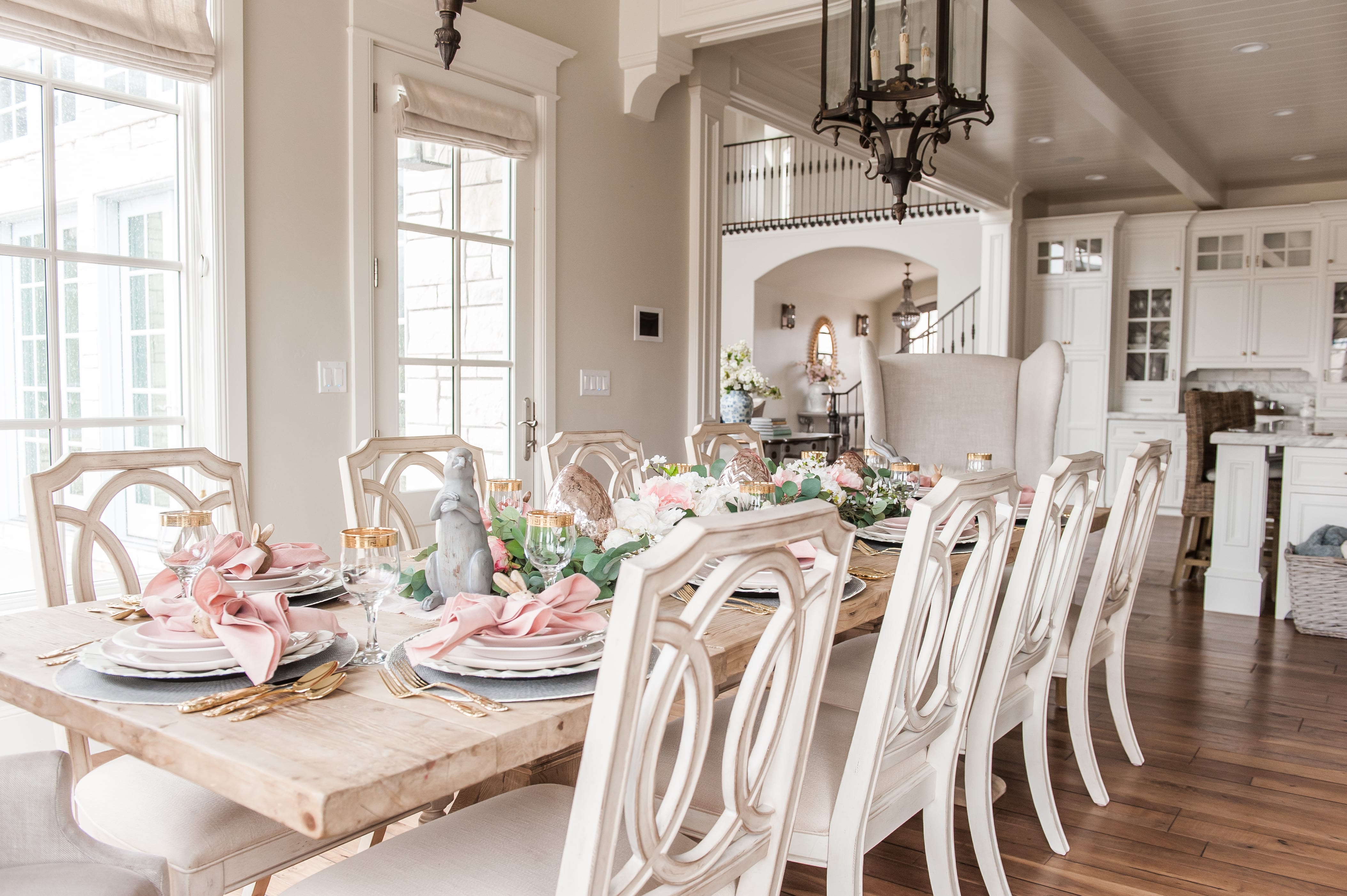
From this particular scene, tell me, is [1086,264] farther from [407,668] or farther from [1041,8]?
[407,668]

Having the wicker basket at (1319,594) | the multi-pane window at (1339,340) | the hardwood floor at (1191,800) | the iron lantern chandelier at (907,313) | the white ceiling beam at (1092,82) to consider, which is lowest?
the hardwood floor at (1191,800)

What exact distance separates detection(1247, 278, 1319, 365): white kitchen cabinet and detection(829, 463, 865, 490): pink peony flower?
Answer: 685cm

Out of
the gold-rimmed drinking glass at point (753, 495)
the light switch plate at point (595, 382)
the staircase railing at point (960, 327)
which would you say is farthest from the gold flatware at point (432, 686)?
the staircase railing at point (960, 327)

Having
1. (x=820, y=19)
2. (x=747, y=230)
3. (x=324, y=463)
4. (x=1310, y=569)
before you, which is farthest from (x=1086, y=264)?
(x=324, y=463)

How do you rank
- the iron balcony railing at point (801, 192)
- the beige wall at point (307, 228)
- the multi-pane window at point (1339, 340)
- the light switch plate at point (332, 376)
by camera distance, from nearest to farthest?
the beige wall at point (307, 228) < the light switch plate at point (332, 376) < the multi-pane window at point (1339, 340) < the iron balcony railing at point (801, 192)

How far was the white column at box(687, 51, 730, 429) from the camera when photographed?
4.45 metres

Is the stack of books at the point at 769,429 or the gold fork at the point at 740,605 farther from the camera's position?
the stack of books at the point at 769,429

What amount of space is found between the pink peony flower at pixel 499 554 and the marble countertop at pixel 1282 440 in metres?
3.95

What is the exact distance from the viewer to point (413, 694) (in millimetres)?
1049

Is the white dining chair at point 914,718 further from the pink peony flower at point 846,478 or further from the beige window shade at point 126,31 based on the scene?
the beige window shade at point 126,31

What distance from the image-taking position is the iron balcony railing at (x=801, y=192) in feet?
32.6

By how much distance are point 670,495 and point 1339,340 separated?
7573 millimetres

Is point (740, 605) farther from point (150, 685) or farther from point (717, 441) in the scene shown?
point (717, 441)

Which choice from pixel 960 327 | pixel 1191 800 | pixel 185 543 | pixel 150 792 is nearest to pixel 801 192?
pixel 960 327
